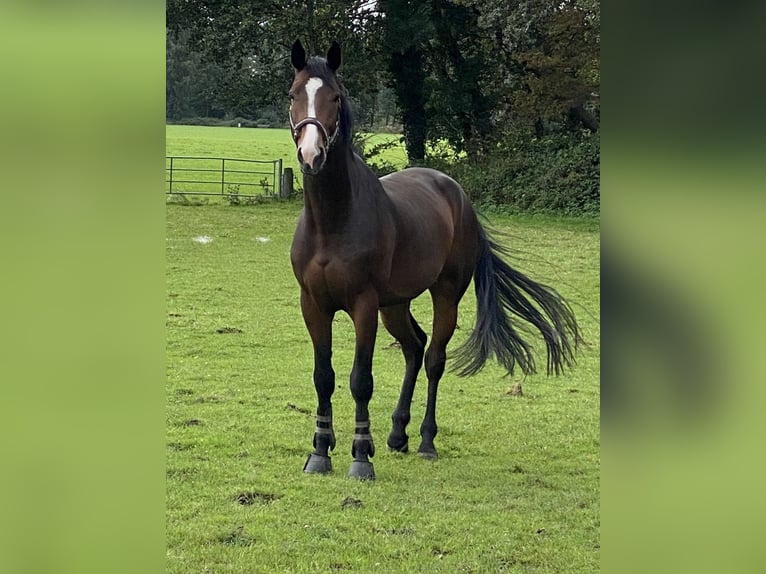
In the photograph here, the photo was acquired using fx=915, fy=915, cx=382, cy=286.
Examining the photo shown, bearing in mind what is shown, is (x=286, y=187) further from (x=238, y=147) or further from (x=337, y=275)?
(x=337, y=275)

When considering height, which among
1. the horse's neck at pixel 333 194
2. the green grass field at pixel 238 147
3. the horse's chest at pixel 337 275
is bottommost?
the horse's chest at pixel 337 275

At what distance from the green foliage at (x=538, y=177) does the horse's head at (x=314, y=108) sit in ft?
32.5


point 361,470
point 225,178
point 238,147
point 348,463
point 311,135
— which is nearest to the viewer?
point 311,135

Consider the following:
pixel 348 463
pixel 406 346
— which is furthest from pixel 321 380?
pixel 406 346

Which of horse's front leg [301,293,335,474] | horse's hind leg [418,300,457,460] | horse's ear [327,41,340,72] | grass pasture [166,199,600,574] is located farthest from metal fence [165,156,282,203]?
horse's ear [327,41,340,72]

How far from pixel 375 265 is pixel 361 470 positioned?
103 centimetres

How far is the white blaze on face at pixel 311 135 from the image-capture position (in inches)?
154

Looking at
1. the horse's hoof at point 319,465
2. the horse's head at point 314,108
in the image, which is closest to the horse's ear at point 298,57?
the horse's head at point 314,108

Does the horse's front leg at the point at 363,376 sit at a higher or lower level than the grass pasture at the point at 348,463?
higher

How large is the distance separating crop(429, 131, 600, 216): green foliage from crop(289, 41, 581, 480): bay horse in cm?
853

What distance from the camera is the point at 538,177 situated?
14227mm

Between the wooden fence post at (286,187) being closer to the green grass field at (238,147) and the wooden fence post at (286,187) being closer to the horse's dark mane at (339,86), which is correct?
the green grass field at (238,147)

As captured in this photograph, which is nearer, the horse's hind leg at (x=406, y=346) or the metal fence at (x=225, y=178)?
the horse's hind leg at (x=406, y=346)
